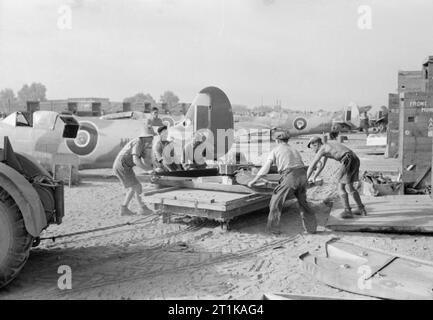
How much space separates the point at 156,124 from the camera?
1207 centimetres

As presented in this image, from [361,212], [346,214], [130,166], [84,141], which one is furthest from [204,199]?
[84,141]

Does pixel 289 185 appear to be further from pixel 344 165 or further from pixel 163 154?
pixel 163 154

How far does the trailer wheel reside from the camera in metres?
4.34

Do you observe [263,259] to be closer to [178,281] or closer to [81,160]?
[178,281]

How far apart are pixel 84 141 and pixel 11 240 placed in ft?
27.2

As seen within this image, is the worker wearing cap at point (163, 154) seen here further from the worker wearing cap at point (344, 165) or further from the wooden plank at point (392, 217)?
the wooden plank at point (392, 217)

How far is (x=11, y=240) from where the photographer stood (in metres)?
4.36

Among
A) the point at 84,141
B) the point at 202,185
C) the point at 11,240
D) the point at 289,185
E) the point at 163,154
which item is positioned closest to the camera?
the point at 11,240

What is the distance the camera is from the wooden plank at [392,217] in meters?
6.78

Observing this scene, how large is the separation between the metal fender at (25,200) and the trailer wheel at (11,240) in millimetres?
94

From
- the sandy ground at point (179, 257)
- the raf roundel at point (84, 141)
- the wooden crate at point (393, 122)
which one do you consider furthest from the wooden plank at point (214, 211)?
the wooden crate at point (393, 122)

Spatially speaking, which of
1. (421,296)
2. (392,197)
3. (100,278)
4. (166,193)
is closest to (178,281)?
(100,278)

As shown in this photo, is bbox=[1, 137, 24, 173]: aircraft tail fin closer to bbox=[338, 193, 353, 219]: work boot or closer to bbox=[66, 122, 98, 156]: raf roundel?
bbox=[338, 193, 353, 219]: work boot

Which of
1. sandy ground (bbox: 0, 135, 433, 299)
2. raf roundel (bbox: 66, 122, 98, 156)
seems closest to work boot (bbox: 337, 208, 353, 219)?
sandy ground (bbox: 0, 135, 433, 299)
